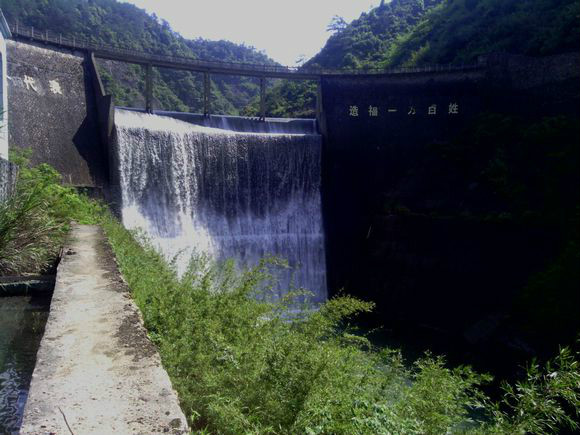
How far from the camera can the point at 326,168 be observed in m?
15.9

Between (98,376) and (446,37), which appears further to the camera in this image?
(446,37)

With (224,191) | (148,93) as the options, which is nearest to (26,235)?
(224,191)

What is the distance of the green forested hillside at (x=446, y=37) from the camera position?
1759cm

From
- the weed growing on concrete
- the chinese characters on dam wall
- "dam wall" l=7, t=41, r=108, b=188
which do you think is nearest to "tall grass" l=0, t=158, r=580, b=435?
the weed growing on concrete

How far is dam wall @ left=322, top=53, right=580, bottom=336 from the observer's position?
43.2 feet

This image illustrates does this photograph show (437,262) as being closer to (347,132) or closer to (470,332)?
(470,332)

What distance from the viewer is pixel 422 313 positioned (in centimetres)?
1384

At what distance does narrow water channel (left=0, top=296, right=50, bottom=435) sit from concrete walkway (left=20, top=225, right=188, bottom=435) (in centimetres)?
26

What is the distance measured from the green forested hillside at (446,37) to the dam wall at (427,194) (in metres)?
2.55

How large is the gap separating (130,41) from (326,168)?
84.9ft

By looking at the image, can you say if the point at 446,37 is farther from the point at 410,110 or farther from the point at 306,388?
the point at 306,388

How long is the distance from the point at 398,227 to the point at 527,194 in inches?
150

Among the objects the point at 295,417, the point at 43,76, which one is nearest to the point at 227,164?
the point at 43,76

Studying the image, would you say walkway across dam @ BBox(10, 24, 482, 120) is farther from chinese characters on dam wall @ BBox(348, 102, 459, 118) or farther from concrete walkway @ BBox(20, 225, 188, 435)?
concrete walkway @ BBox(20, 225, 188, 435)
